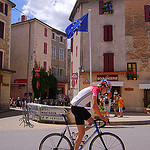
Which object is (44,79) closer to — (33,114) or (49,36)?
(49,36)

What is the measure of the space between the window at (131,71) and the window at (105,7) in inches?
232

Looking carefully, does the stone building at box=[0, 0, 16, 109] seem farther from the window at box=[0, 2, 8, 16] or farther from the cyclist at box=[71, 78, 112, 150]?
the cyclist at box=[71, 78, 112, 150]

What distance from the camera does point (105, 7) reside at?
2039 cm

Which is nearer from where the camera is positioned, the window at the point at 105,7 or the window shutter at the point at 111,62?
the window shutter at the point at 111,62

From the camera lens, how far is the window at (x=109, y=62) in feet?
64.3

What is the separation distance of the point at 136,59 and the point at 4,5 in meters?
15.8

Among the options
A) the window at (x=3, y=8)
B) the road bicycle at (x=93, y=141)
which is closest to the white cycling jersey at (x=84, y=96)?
the road bicycle at (x=93, y=141)

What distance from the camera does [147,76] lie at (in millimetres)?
18969

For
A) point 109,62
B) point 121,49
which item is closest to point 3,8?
point 109,62

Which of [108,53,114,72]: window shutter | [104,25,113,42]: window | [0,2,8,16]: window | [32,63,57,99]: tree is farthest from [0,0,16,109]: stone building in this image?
[104,25,113,42]: window

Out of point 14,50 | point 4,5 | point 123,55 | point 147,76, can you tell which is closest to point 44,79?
point 14,50

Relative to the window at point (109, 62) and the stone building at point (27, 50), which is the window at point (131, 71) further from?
the stone building at point (27, 50)

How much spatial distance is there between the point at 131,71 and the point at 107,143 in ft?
52.6

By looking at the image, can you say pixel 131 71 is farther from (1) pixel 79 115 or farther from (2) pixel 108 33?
(1) pixel 79 115
